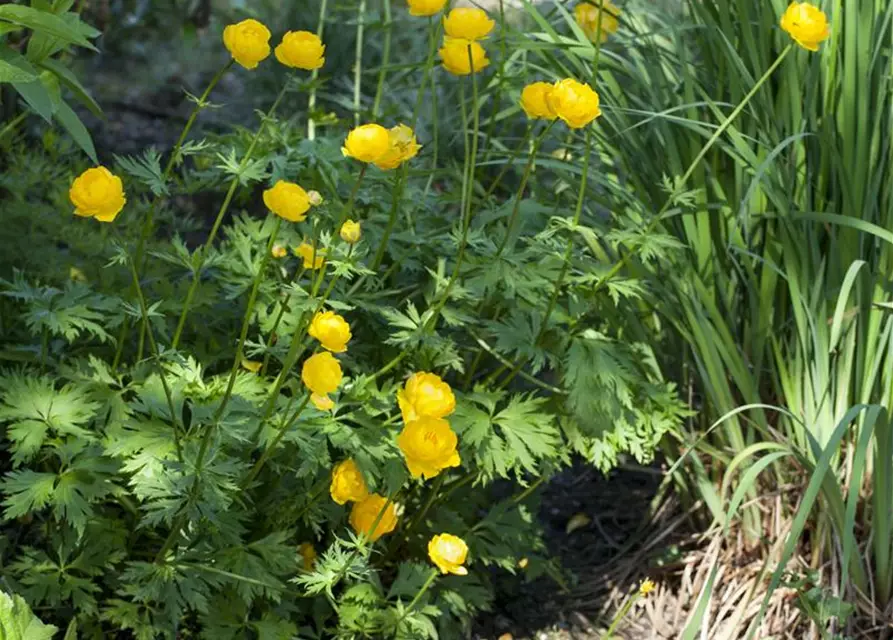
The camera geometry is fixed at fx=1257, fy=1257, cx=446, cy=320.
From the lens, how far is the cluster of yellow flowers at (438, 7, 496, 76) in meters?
1.81

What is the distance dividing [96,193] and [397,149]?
0.40m

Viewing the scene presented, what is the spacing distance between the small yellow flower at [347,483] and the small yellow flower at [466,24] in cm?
65

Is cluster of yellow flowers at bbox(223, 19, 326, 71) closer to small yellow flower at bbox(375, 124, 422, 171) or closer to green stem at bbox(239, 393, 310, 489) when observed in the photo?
small yellow flower at bbox(375, 124, 422, 171)

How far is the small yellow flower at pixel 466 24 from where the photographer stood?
1.80 m

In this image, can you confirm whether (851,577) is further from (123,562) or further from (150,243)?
(150,243)

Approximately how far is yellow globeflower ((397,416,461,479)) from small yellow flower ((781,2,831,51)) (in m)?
0.80

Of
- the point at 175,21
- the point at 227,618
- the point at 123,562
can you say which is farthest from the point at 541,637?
the point at 175,21

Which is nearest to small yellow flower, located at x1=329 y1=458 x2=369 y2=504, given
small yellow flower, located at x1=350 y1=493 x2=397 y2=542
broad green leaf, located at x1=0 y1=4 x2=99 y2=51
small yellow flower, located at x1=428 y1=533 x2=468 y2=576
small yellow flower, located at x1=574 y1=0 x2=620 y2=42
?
small yellow flower, located at x1=350 y1=493 x2=397 y2=542

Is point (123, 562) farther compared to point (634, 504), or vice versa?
point (634, 504)

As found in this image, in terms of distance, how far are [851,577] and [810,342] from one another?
0.42 metres

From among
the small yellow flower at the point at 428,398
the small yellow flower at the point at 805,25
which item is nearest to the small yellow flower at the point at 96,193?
the small yellow flower at the point at 428,398

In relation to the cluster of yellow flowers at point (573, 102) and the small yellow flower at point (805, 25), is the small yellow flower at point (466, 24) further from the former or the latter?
the small yellow flower at point (805, 25)

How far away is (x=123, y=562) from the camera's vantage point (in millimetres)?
1980

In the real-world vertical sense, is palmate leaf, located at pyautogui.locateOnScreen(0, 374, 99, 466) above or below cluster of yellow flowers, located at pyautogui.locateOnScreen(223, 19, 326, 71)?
below
